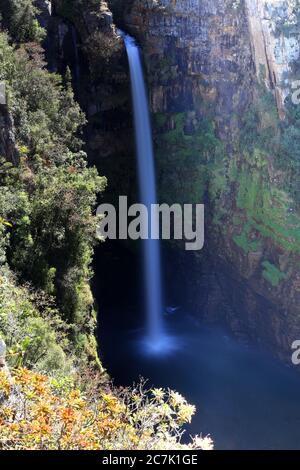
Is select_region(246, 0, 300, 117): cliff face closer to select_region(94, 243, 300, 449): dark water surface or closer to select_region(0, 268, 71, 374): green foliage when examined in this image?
select_region(94, 243, 300, 449): dark water surface

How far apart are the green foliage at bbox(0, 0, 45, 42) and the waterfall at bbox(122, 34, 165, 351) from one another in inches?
215

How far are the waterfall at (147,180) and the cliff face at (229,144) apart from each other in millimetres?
524

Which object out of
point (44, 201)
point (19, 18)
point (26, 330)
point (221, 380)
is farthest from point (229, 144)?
point (26, 330)

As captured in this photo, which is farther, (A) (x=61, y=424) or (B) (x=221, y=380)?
(B) (x=221, y=380)

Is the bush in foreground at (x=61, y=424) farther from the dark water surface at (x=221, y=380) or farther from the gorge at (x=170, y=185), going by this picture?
the dark water surface at (x=221, y=380)

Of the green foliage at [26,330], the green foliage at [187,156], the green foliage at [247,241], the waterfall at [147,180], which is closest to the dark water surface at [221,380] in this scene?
the waterfall at [147,180]

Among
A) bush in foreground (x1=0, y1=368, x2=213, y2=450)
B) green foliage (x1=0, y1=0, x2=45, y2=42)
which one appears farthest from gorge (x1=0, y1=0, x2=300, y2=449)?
bush in foreground (x1=0, y1=368, x2=213, y2=450)

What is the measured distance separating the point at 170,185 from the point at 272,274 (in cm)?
638

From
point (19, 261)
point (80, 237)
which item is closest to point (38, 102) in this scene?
point (80, 237)

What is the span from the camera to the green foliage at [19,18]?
1563 cm

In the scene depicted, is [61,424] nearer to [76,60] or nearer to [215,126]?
[215,126]

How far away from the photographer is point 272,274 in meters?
19.5

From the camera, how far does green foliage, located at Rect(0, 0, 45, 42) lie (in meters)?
15.6

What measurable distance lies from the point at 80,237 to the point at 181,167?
373 inches
